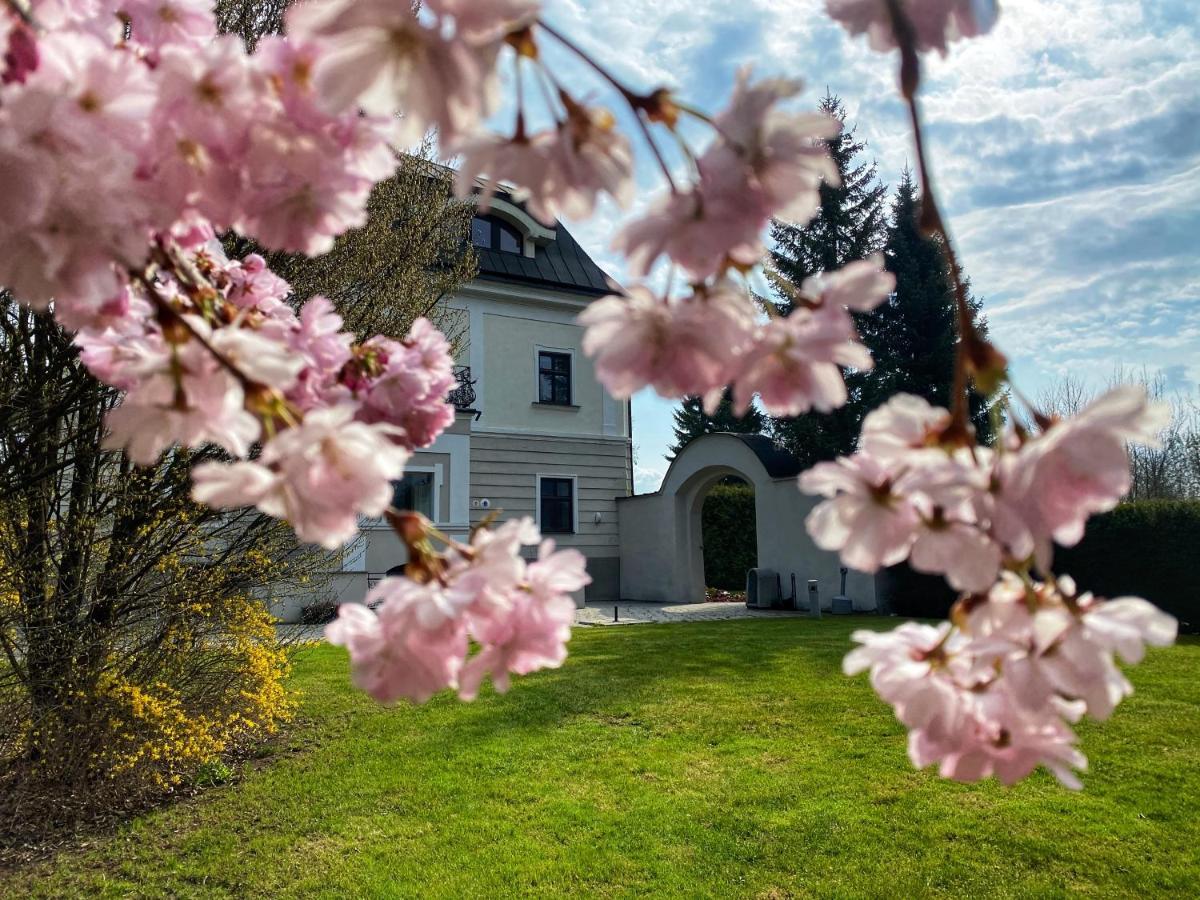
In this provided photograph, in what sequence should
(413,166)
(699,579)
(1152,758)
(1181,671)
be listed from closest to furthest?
(1152,758), (413,166), (1181,671), (699,579)

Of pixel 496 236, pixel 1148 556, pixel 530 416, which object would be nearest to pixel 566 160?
pixel 1148 556

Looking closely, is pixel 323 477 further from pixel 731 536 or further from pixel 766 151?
pixel 731 536

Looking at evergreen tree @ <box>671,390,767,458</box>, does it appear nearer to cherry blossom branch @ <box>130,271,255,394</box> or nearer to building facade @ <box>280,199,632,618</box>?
building facade @ <box>280,199,632,618</box>

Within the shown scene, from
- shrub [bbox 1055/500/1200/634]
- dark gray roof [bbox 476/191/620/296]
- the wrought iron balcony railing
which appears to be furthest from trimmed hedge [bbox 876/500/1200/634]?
dark gray roof [bbox 476/191/620/296]

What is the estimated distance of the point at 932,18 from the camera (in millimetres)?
676

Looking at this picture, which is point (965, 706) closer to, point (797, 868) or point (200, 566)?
point (797, 868)

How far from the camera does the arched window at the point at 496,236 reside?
14133 millimetres

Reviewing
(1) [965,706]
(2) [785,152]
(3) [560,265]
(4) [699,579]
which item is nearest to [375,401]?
(2) [785,152]

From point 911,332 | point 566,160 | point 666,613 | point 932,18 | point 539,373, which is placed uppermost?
point 911,332

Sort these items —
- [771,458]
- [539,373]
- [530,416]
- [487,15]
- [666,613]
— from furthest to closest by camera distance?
1. [539,373]
2. [530,416]
3. [771,458]
4. [666,613]
5. [487,15]

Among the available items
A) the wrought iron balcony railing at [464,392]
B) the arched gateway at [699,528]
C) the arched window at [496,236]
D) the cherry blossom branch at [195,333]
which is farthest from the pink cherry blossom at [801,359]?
the arched window at [496,236]

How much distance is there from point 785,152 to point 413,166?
490cm

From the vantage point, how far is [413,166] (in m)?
5.09

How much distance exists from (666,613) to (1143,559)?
242 inches
